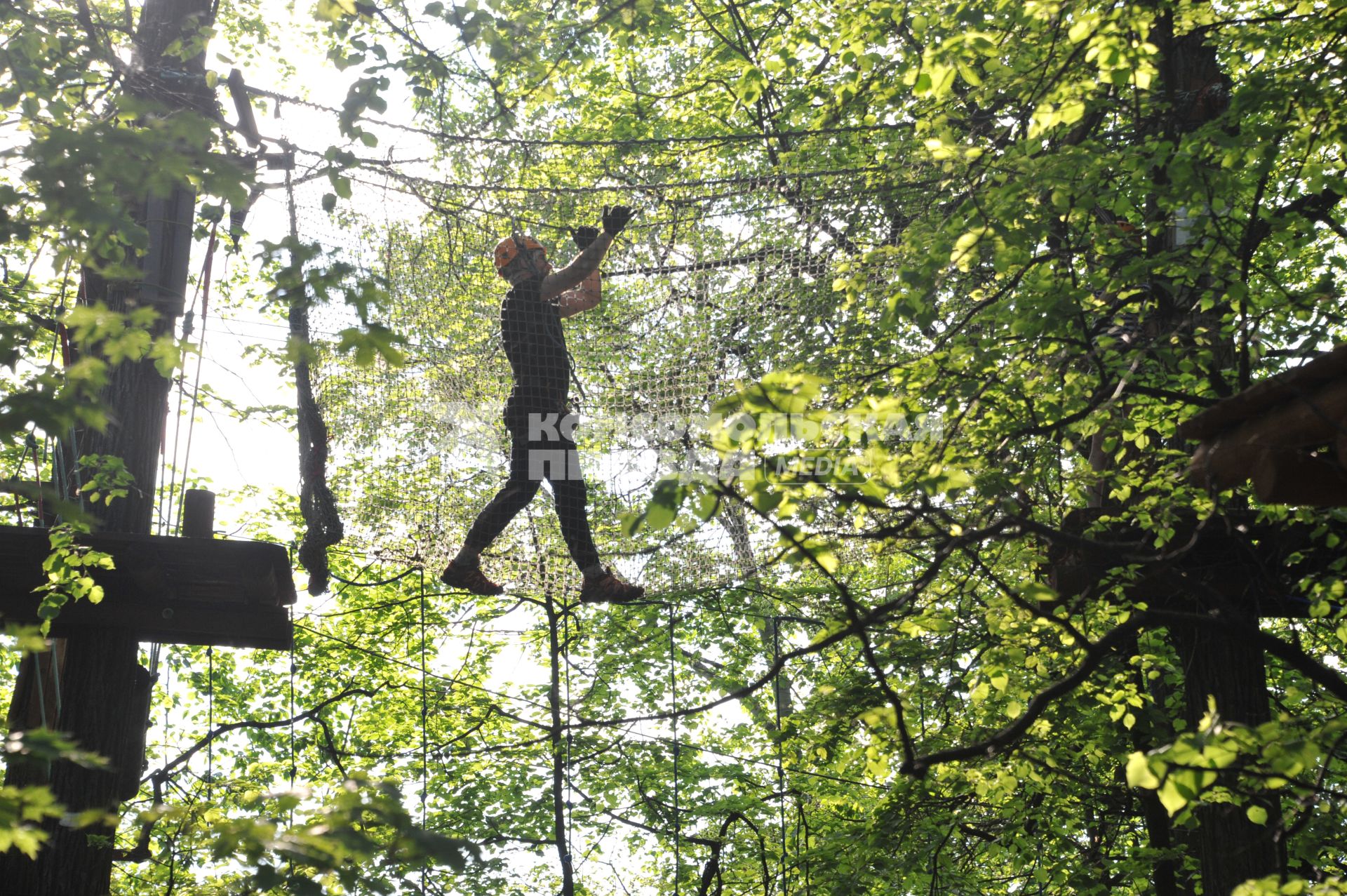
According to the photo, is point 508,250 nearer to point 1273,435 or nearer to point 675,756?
point 675,756

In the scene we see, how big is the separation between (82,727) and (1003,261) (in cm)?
337

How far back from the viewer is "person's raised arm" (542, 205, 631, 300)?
445 cm

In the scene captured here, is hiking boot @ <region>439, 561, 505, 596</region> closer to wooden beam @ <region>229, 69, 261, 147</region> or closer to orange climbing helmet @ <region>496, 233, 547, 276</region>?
orange climbing helmet @ <region>496, 233, 547, 276</region>

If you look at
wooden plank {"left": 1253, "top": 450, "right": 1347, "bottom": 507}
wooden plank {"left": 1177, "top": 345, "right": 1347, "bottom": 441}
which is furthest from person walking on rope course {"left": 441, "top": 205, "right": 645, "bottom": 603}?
wooden plank {"left": 1253, "top": 450, "right": 1347, "bottom": 507}

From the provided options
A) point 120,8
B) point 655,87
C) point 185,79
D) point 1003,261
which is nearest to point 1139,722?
point 1003,261

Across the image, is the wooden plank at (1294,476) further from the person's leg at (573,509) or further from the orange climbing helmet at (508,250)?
the orange climbing helmet at (508,250)

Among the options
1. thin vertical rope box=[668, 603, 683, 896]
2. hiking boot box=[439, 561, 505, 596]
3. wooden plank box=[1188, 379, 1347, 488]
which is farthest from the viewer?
thin vertical rope box=[668, 603, 683, 896]

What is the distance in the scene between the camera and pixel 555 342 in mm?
4773

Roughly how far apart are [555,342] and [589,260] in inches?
16.1

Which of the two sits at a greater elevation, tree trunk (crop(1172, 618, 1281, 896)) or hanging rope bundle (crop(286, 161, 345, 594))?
hanging rope bundle (crop(286, 161, 345, 594))

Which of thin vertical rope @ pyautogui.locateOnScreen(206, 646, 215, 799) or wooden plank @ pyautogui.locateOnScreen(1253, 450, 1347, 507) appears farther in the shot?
thin vertical rope @ pyautogui.locateOnScreen(206, 646, 215, 799)

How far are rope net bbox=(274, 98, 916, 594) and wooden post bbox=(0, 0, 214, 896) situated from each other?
0.53 meters

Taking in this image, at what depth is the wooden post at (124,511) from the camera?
12.7ft

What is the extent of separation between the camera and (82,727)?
13.3 feet
